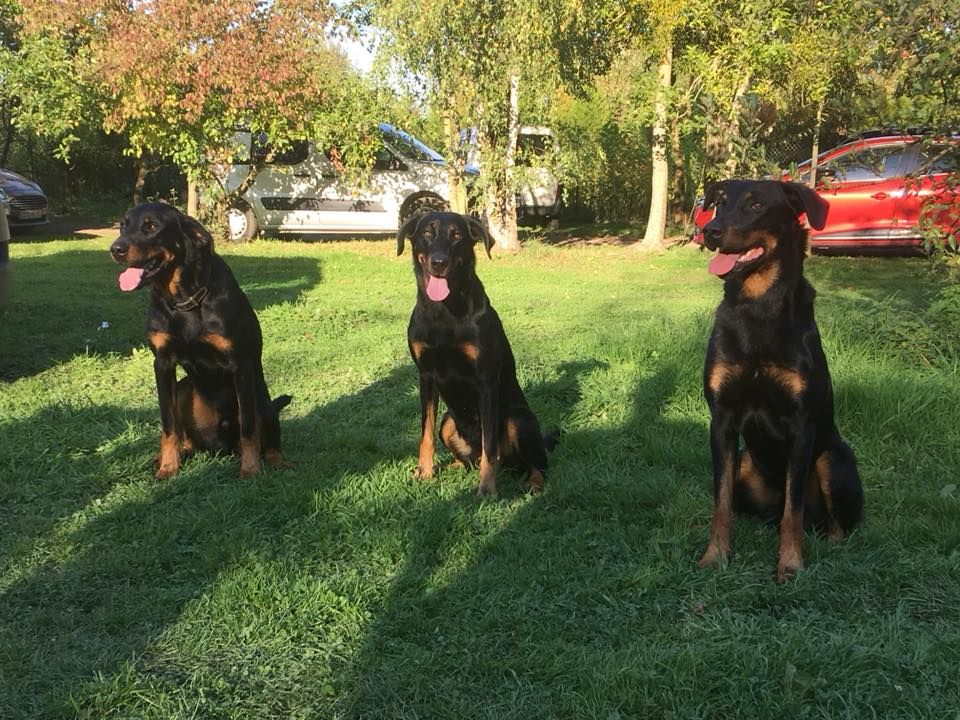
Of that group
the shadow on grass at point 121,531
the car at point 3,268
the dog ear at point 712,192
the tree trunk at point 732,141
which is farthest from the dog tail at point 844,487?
the car at point 3,268

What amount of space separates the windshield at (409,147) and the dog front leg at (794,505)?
12.2 meters

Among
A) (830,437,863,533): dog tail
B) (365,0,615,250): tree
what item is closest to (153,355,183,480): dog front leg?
(830,437,863,533): dog tail

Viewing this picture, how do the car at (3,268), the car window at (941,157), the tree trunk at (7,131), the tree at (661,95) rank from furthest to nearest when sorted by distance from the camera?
the tree trunk at (7,131)
the tree at (661,95)
the car at (3,268)
the car window at (941,157)

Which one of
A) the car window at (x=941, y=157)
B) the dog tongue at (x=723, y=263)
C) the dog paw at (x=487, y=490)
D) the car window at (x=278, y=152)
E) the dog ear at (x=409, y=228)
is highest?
the car window at (x=278, y=152)

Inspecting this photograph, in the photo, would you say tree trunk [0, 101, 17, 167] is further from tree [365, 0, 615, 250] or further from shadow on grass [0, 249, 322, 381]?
tree [365, 0, 615, 250]

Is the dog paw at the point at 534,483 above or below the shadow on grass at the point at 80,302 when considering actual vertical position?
below

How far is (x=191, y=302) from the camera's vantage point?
11.7 ft

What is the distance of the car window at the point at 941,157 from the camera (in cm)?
473

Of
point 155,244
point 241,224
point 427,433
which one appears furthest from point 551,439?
point 241,224

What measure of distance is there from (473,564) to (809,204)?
1.84 m

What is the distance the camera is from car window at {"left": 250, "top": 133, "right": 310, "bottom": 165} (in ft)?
45.3

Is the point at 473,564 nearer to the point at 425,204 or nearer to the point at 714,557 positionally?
the point at 714,557

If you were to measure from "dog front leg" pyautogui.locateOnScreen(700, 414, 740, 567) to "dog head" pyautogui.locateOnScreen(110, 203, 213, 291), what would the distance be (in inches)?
97.9

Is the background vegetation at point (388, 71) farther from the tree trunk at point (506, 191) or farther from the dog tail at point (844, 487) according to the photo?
the dog tail at point (844, 487)
